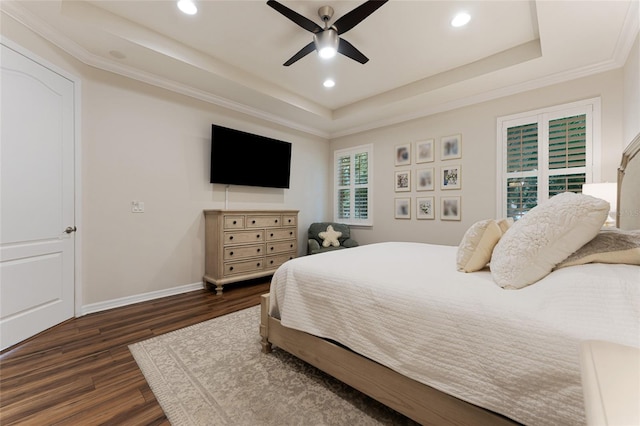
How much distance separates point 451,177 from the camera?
12.8 ft

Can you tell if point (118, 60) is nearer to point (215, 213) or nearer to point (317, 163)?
point (215, 213)

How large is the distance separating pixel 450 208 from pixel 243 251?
3.08m

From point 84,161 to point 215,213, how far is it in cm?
141

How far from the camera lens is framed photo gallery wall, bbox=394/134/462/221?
385 centimetres

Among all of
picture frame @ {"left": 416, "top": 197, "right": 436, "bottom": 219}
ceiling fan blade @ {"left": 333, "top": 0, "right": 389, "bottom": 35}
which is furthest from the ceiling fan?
picture frame @ {"left": 416, "top": 197, "right": 436, "bottom": 219}

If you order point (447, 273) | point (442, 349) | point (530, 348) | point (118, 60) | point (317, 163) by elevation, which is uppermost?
point (118, 60)

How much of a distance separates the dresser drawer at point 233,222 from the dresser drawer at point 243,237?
0.27 feet

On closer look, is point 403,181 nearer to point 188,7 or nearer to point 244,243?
point 244,243

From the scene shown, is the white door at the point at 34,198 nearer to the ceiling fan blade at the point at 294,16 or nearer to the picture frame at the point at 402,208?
the ceiling fan blade at the point at 294,16

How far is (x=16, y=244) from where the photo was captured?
2.13m

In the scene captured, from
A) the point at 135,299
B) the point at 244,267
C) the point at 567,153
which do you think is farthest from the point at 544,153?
the point at 135,299

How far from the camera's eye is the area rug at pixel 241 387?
137 centimetres

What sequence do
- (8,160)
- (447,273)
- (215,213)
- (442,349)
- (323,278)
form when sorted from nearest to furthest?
(442,349), (447,273), (323,278), (8,160), (215,213)

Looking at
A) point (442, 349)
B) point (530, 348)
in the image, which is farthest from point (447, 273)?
point (530, 348)
